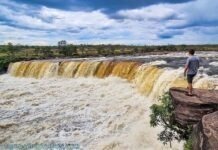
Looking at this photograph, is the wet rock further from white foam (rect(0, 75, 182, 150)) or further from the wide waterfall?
the wide waterfall

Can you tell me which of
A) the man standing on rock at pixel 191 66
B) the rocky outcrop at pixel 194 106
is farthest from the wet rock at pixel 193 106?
the man standing on rock at pixel 191 66

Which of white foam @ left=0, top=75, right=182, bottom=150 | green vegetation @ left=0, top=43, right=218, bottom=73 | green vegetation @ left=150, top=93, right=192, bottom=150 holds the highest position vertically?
green vegetation @ left=0, top=43, right=218, bottom=73

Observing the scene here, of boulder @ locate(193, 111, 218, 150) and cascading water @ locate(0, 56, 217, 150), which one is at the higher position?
boulder @ locate(193, 111, 218, 150)

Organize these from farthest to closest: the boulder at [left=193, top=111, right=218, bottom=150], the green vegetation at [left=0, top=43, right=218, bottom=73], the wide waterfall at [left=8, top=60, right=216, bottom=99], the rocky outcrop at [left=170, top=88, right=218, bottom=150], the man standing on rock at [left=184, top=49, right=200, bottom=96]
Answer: the green vegetation at [left=0, top=43, right=218, bottom=73], the wide waterfall at [left=8, top=60, right=216, bottom=99], the man standing on rock at [left=184, top=49, right=200, bottom=96], the rocky outcrop at [left=170, top=88, right=218, bottom=150], the boulder at [left=193, top=111, right=218, bottom=150]

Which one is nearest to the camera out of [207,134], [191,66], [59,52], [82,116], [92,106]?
[207,134]

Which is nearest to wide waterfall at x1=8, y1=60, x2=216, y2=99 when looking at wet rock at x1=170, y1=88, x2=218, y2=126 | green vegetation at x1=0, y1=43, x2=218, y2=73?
wet rock at x1=170, y1=88, x2=218, y2=126

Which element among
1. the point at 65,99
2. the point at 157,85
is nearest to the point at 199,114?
the point at 157,85

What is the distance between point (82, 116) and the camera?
16.5 meters

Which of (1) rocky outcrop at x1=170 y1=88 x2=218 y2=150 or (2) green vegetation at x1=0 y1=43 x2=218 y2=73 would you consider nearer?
(1) rocky outcrop at x1=170 y1=88 x2=218 y2=150

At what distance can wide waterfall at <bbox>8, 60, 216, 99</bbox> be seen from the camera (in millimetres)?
17781

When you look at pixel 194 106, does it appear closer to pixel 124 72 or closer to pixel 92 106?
pixel 92 106

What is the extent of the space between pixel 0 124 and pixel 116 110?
18.5ft

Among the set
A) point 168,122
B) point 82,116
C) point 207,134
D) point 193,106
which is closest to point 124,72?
point 82,116

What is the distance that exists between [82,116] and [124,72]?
9.13 metres
